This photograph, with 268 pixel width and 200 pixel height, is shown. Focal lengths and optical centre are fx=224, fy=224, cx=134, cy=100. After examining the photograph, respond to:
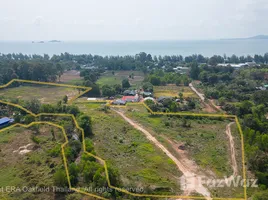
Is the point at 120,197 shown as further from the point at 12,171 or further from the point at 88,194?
the point at 12,171

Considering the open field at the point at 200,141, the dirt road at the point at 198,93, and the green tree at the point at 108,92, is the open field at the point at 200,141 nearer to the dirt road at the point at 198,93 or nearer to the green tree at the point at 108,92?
the green tree at the point at 108,92

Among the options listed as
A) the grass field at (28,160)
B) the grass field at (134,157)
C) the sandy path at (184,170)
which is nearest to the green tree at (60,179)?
the grass field at (28,160)

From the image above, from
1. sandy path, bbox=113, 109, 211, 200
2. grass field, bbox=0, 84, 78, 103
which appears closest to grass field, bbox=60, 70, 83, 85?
grass field, bbox=0, 84, 78, 103

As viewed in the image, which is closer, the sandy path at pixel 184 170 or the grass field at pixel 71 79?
the sandy path at pixel 184 170

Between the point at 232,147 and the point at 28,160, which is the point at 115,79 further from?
the point at 28,160

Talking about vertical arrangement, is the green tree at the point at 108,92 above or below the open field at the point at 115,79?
below

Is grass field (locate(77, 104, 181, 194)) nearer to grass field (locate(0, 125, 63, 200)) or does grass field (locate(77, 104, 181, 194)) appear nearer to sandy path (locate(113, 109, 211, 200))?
sandy path (locate(113, 109, 211, 200))
